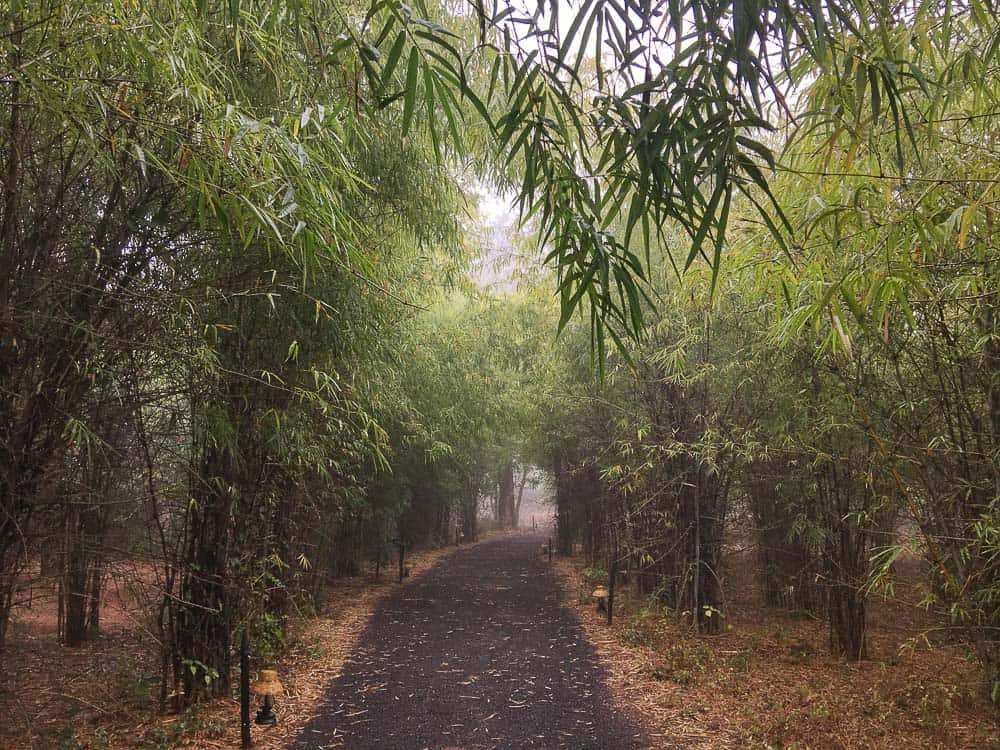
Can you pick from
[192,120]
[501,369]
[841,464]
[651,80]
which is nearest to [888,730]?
[841,464]

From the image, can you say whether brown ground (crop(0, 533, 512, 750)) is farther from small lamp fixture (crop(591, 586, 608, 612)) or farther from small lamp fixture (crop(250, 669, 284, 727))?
small lamp fixture (crop(591, 586, 608, 612))

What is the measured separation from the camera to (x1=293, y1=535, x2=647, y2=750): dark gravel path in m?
3.45

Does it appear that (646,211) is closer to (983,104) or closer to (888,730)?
(983,104)

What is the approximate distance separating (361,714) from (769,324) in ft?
11.5

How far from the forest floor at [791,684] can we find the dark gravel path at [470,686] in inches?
11.9

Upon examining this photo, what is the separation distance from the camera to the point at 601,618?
6.54 m

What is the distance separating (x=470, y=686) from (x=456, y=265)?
11.0 ft

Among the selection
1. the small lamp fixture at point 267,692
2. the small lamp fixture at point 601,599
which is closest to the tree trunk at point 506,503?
the small lamp fixture at point 601,599

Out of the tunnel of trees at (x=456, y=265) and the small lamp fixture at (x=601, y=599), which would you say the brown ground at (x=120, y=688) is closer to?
the tunnel of trees at (x=456, y=265)

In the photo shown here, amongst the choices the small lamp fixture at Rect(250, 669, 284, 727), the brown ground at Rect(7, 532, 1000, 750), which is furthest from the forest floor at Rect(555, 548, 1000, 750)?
the small lamp fixture at Rect(250, 669, 284, 727)

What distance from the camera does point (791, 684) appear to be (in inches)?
167

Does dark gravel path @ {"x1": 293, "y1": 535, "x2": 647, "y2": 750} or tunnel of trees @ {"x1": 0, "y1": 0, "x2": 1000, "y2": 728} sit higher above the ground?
tunnel of trees @ {"x1": 0, "y1": 0, "x2": 1000, "y2": 728}

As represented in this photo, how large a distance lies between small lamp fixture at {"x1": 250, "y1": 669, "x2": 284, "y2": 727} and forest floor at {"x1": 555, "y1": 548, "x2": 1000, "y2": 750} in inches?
80.9

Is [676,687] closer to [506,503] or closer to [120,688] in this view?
[120,688]
